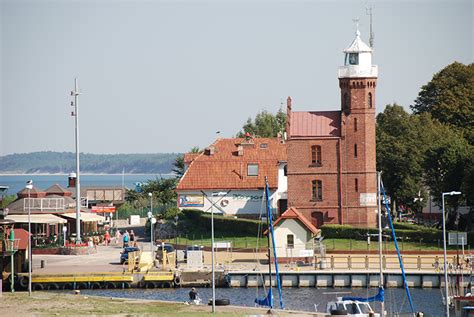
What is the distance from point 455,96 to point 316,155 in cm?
3279

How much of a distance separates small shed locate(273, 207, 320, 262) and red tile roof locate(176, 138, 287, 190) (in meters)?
27.0

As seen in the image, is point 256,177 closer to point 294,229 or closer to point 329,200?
point 329,200

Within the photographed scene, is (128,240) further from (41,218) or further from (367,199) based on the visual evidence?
(367,199)

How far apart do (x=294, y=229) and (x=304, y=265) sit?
2703 millimetres

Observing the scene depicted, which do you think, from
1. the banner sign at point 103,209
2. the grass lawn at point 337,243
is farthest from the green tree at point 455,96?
the banner sign at point 103,209

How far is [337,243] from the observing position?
95375 mm

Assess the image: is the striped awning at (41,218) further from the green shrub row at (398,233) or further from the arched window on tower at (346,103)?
the arched window on tower at (346,103)

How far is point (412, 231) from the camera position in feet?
308

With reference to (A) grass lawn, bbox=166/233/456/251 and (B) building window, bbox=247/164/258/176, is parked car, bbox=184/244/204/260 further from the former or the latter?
(B) building window, bbox=247/164/258/176

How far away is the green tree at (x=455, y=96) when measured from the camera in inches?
5103

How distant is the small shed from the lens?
86.2m

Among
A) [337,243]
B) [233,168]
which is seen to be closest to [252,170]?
[233,168]

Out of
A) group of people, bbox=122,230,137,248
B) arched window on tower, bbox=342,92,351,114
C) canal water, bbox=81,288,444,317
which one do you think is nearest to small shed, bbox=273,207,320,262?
canal water, bbox=81,288,444,317

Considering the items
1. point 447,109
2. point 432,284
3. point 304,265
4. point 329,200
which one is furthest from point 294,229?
point 447,109
